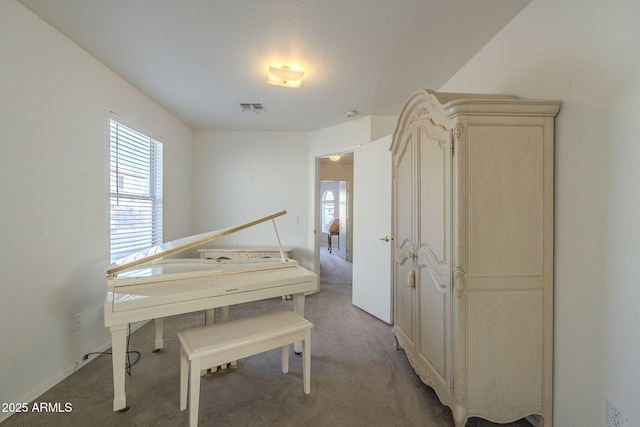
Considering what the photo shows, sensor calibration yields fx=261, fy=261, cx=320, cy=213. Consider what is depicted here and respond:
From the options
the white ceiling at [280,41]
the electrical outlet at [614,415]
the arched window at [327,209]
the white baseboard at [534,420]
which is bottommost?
the white baseboard at [534,420]

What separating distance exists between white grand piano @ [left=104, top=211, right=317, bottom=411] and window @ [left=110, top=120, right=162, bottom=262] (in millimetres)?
636

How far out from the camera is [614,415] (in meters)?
1.11

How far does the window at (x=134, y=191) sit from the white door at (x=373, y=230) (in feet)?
7.95

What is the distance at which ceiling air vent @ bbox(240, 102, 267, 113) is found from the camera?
2969 millimetres

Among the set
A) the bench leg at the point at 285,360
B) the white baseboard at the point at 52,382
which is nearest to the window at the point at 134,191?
the white baseboard at the point at 52,382

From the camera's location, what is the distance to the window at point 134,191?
2402 mm

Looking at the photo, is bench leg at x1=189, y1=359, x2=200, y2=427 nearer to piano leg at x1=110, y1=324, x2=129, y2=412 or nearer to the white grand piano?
the white grand piano

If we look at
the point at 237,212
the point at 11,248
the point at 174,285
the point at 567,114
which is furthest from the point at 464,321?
the point at 237,212

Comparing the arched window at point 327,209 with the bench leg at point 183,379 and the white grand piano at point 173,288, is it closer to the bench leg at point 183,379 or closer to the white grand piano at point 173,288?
the white grand piano at point 173,288

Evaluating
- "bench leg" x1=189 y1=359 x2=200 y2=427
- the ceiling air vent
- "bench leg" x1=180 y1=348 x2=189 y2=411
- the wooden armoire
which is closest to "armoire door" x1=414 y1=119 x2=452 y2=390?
the wooden armoire

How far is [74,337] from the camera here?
6.42 ft

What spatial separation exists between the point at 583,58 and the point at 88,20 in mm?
2794

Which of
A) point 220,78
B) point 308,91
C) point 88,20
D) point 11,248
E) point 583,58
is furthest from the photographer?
point 308,91

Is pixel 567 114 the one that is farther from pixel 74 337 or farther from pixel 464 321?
pixel 74 337
